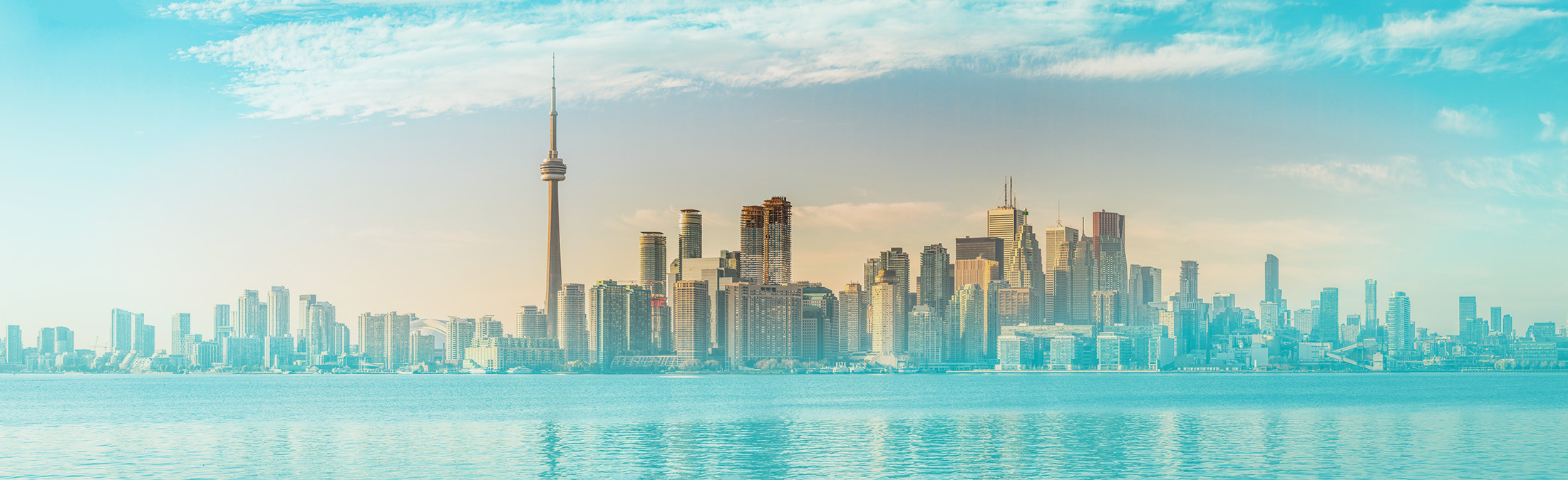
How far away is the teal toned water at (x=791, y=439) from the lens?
2554 inches

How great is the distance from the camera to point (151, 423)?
105 m

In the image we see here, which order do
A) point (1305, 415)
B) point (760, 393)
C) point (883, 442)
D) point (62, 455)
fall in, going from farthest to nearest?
point (760, 393)
point (1305, 415)
point (883, 442)
point (62, 455)

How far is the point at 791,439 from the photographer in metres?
85.8

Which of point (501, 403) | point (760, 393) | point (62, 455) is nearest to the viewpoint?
point (62, 455)

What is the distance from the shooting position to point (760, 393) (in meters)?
186

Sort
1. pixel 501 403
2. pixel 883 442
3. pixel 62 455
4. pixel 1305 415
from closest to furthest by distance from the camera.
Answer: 1. pixel 62 455
2. pixel 883 442
3. pixel 1305 415
4. pixel 501 403

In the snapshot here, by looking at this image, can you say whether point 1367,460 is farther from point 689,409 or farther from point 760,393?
point 760,393

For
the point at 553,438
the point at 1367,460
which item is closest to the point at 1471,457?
the point at 1367,460

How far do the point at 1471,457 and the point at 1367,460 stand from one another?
6.40 m

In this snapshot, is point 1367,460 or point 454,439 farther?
point 454,439

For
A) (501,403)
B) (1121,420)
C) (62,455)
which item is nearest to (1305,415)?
(1121,420)

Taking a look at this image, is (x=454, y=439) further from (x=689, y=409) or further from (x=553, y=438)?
(x=689, y=409)

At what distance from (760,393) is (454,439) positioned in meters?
103

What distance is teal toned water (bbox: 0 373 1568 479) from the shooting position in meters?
64.9
